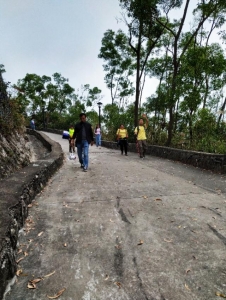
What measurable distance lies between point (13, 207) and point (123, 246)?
1441 mm

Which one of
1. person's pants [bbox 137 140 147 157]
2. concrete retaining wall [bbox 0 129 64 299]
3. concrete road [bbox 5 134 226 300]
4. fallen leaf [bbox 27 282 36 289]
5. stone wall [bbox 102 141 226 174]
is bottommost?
fallen leaf [bbox 27 282 36 289]

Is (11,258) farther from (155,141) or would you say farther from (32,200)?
(155,141)

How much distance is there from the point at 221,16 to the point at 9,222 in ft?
56.6

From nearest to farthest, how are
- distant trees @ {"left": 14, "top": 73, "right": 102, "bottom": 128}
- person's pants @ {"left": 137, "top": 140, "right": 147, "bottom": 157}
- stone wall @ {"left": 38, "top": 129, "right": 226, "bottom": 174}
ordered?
stone wall @ {"left": 38, "top": 129, "right": 226, "bottom": 174}, person's pants @ {"left": 137, "top": 140, "right": 147, "bottom": 157}, distant trees @ {"left": 14, "top": 73, "right": 102, "bottom": 128}

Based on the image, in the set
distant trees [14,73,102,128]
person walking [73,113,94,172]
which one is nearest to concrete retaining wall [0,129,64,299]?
person walking [73,113,94,172]

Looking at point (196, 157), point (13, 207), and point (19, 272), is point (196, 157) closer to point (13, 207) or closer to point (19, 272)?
point (13, 207)

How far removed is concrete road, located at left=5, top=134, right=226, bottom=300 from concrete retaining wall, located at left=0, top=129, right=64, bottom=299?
0.12 meters

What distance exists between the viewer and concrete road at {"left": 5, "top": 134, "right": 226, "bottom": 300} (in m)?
1.81

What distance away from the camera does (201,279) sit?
1897mm

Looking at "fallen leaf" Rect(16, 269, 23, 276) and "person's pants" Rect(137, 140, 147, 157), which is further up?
"person's pants" Rect(137, 140, 147, 157)

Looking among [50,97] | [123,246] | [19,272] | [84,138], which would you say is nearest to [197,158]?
[84,138]

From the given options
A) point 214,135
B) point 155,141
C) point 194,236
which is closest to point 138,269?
point 194,236

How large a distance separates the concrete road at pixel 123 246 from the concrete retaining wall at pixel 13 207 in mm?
125

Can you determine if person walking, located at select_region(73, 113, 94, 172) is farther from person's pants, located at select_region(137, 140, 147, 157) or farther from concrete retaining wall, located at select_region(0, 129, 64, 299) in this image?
person's pants, located at select_region(137, 140, 147, 157)
